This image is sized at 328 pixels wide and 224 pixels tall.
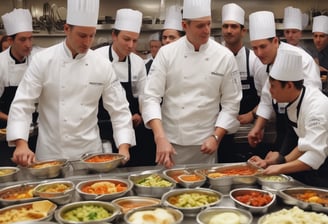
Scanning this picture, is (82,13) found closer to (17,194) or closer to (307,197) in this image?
(17,194)

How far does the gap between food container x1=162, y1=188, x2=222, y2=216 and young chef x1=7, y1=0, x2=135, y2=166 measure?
0.57 meters

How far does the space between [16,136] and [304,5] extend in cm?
561

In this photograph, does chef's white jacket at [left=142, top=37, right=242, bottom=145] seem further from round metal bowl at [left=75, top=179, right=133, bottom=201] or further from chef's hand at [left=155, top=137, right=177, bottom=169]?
round metal bowl at [left=75, top=179, right=133, bottom=201]

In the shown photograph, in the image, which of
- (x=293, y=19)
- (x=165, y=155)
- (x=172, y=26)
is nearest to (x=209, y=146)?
(x=165, y=155)

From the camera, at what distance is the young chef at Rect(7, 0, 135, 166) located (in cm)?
233

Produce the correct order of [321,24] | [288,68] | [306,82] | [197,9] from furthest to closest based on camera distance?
[321,24] < [306,82] < [197,9] < [288,68]

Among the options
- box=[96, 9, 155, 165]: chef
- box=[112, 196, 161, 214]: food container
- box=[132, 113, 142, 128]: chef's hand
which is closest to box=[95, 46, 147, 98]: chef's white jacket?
box=[96, 9, 155, 165]: chef

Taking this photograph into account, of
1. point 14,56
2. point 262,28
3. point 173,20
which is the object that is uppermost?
point 173,20

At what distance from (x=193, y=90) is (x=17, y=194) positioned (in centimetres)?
136

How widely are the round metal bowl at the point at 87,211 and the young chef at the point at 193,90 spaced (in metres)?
1.02

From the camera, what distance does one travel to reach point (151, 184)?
6.33ft

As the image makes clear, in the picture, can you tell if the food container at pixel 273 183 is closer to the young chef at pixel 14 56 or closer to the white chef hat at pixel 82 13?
the white chef hat at pixel 82 13

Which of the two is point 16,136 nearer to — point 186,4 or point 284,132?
point 186,4

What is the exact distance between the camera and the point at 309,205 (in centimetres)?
170
